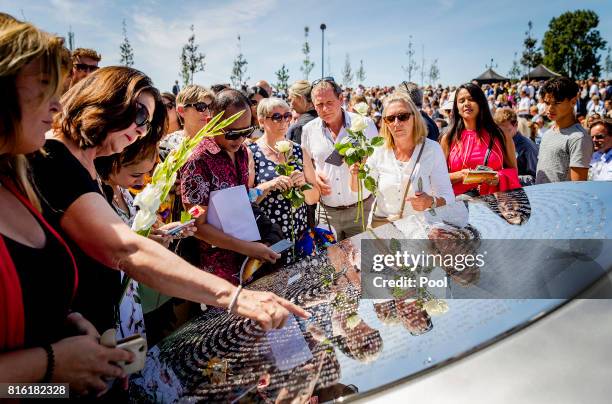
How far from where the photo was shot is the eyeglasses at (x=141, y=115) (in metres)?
1.51

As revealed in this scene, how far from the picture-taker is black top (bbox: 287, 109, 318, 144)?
5180mm

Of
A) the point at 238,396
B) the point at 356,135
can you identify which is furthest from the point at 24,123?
the point at 356,135

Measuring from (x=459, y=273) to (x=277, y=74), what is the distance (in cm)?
3097

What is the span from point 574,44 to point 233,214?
210ft

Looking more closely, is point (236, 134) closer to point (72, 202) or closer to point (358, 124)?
point (358, 124)

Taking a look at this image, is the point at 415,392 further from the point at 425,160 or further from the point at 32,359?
the point at 425,160

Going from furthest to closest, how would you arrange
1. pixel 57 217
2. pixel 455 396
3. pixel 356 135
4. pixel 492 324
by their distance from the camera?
1. pixel 356 135
2. pixel 57 217
3. pixel 492 324
4. pixel 455 396

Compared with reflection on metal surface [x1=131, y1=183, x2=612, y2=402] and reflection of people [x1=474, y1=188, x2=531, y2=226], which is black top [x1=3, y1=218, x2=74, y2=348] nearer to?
reflection on metal surface [x1=131, y1=183, x2=612, y2=402]

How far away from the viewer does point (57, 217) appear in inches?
46.1

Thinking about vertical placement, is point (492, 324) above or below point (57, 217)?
below

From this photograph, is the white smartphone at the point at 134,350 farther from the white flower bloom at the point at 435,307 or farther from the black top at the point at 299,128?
the black top at the point at 299,128

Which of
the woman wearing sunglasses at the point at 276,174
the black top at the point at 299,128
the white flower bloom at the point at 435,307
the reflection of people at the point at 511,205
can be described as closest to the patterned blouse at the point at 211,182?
the woman wearing sunglasses at the point at 276,174

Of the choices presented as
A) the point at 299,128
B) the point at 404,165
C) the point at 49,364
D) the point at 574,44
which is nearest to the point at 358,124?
the point at 404,165

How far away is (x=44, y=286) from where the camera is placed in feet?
3.33
